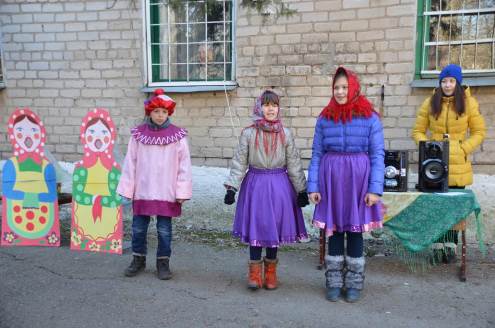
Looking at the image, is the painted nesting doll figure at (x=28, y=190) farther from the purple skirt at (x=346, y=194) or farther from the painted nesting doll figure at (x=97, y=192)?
the purple skirt at (x=346, y=194)

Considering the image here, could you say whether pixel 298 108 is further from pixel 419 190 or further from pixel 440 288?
pixel 440 288

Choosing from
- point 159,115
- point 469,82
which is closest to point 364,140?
point 159,115

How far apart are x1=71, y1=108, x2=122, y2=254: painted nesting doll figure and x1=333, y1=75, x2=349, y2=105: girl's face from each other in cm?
226

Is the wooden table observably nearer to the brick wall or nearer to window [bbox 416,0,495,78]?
the brick wall

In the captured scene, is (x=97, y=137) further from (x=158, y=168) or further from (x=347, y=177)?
(x=347, y=177)

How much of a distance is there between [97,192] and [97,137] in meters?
0.54

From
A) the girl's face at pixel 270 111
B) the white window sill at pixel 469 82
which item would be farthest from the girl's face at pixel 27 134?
the white window sill at pixel 469 82

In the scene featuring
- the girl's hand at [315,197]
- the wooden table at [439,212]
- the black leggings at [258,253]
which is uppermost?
the girl's hand at [315,197]

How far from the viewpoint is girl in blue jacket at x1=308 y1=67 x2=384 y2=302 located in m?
3.34

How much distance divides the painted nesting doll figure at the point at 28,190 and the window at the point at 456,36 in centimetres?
440

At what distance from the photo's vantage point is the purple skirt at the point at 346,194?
3.34 m

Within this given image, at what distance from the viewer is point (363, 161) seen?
3355mm

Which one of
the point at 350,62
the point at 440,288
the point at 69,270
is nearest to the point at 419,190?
the point at 440,288

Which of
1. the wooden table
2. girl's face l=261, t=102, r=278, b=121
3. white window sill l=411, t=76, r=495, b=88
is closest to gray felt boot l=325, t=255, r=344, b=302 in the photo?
the wooden table
